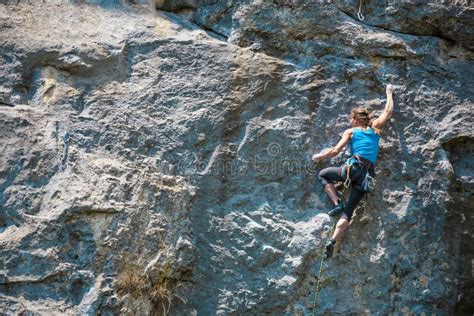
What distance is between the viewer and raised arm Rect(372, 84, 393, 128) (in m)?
5.93

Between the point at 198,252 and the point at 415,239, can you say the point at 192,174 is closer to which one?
the point at 198,252

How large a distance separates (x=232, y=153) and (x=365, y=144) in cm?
110

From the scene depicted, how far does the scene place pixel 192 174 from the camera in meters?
5.84

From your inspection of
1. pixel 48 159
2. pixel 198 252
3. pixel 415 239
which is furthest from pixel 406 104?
pixel 48 159

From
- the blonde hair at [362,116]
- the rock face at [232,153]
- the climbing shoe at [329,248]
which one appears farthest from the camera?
the blonde hair at [362,116]

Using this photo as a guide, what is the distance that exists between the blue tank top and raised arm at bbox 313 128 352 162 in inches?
1.9

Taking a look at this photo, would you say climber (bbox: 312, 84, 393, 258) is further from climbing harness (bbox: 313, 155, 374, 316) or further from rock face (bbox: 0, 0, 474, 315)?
rock face (bbox: 0, 0, 474, 315)

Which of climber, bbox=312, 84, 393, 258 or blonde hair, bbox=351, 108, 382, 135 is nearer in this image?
climber, bbox=312, 84, 393, 258

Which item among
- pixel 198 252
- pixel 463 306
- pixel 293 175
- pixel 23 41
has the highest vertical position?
pixel 23 41

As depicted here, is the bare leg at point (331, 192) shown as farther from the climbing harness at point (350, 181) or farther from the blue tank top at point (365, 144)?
the blue tank top at point (365, 144)

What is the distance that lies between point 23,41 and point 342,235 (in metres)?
3.10

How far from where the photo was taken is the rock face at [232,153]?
18.1ft

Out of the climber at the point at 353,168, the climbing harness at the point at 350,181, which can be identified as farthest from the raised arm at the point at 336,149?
the climbing harness at the point at 350,181

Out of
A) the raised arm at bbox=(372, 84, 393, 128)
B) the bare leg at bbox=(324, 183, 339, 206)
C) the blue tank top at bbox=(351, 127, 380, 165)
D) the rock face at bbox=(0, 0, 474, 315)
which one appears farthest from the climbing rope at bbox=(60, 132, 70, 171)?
the raised arm at bbox=(372, 84, 393, 128)
